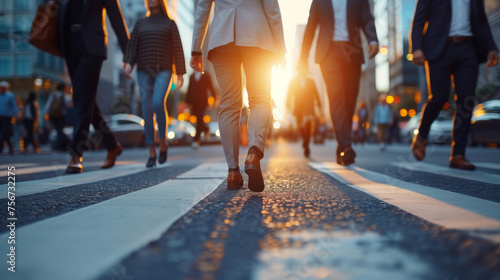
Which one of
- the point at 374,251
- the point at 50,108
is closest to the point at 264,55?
the point at 374,251

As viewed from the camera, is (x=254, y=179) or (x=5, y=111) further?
(x=5, y=111)

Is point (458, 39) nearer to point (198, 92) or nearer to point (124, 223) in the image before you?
point (124, 223)

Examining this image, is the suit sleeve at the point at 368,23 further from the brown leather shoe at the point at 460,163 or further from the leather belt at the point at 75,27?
the leather belt at the point at 75,27

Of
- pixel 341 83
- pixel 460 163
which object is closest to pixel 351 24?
pixel 341 83

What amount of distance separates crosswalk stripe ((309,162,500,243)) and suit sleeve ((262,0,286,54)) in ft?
3.74

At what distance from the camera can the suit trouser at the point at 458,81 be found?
4.42m

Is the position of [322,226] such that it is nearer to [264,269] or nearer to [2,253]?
[264,269]

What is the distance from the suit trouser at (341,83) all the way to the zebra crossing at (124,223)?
79.4 inches

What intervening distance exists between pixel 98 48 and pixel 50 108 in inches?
304

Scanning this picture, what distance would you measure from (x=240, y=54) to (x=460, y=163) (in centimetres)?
265

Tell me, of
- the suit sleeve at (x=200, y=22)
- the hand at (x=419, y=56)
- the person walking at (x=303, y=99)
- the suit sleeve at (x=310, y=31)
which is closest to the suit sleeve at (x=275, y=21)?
the suit sleeve at (x=200, y=22)

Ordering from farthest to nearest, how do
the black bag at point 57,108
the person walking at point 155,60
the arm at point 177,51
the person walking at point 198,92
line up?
the black bag at point 57,108
the person walking at point 198,92
the arm at point 177,51
the person walking at point 155,60

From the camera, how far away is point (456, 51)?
4.43 meters

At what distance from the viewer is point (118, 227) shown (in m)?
1.61
